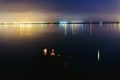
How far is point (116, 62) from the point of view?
23.8 meters

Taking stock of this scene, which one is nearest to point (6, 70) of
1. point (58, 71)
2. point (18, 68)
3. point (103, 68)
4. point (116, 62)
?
point (18, 68)

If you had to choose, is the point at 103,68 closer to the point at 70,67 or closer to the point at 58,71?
the point at 70,67

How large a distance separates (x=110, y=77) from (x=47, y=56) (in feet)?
14.5

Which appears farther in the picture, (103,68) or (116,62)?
(116,62)

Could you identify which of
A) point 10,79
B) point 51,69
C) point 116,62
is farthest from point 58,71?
point 116,62

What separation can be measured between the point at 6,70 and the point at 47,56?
3.06 meters

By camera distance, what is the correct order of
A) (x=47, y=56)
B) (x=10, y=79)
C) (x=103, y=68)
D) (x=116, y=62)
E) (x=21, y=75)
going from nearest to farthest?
(x=10, y=79)
(x=21, y=75)
(x=47, y=56)
(x=103, y=68)
(x=116, y=62)

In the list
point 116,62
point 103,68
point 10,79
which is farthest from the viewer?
point 116,62

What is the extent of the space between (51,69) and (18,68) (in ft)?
12.8

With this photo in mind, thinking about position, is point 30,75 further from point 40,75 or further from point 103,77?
point 103,77

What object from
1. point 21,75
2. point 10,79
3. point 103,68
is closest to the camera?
point 10,79

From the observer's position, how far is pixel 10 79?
1680 cm

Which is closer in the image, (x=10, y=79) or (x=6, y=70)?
(x=10, y=79)

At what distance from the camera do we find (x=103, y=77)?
1744cm
